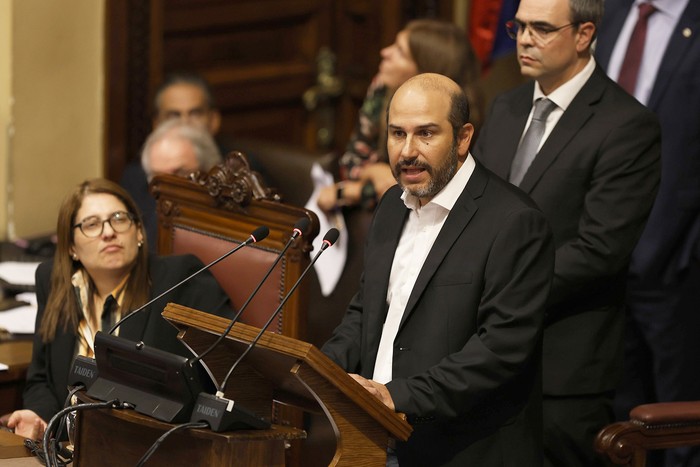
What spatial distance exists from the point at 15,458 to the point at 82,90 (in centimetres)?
261

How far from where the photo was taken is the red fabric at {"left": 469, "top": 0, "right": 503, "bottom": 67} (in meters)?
6.00

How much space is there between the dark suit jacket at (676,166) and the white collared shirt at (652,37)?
2.0 inches

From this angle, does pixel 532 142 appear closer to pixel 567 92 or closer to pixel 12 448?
pixel 567 92

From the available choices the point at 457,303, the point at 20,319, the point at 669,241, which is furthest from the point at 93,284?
the point at 669,241

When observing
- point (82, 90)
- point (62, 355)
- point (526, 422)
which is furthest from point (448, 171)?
point (82, 90)

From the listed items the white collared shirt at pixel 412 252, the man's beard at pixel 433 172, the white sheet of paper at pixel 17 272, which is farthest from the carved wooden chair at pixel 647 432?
the white sheet of paper at pixel 17 272

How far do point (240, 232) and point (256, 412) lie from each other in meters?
1.16

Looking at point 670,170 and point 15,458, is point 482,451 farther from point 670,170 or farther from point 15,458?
point 670,170

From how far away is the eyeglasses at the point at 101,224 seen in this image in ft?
12.6

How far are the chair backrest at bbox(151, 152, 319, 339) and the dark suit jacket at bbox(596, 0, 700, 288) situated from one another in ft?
3.92

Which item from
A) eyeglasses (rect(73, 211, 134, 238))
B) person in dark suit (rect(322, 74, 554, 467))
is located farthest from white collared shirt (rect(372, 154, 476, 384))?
eyeglasses (rect(73, 211, 134, 238))

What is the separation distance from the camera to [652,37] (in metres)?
4.31

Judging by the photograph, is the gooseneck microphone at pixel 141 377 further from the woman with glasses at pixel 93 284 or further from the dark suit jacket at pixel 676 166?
the dark suit jacket at pixel 676 166

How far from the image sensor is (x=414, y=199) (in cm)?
304
